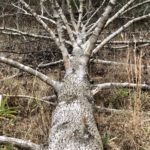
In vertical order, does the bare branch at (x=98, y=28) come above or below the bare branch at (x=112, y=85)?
above

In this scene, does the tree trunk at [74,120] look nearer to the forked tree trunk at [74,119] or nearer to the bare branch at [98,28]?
the forked tree trunk at [74,119]

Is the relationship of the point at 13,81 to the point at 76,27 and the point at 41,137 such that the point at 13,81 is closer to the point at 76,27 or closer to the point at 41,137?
the point at 76,27

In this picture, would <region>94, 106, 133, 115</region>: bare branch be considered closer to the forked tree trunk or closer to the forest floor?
the forest floor

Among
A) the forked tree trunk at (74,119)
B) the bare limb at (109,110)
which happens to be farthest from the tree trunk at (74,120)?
the bare limb at (109,110)

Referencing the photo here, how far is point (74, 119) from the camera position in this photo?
2.95 meters

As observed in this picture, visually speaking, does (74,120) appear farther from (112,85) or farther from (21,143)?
(112,85)

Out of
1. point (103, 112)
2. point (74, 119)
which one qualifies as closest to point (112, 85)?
point (103, 112)

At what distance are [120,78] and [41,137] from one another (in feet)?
6.10

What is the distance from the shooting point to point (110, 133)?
10.9 ft

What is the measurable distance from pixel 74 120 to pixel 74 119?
1 centimetres

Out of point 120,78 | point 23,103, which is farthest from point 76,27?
point 23,103

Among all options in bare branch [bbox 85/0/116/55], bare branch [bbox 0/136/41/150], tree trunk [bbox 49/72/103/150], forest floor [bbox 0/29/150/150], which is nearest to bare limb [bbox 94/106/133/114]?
forest floor [bbox 0/29/150/150]

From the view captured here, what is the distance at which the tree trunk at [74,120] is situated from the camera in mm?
2699

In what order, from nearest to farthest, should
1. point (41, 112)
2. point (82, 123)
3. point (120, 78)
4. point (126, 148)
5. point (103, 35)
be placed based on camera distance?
point (82, 123) < point (126, 148) < point (41, 112) < point (120, 78) < point (103, 35)
